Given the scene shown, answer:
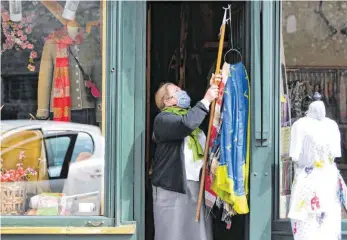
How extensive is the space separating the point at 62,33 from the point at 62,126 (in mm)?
659

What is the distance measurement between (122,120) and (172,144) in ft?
1.23

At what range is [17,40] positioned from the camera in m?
4.32

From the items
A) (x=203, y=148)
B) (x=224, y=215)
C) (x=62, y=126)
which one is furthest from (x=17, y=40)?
(x=224, y=215)

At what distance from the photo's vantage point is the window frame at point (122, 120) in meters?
4.06

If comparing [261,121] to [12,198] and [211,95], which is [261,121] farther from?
[12,198]

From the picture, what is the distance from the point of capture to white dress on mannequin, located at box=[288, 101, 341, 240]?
371 centimetres

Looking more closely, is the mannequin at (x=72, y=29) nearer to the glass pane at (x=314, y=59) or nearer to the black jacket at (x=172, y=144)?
the black jacket at (x=172, y=144)

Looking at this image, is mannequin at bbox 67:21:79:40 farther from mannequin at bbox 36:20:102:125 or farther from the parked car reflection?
the parked car reflection

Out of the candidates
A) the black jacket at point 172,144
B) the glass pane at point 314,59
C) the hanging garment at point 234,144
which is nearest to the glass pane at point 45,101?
the black jacket at point 172,144

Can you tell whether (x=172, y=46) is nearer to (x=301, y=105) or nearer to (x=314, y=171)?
(x=301, y=105)

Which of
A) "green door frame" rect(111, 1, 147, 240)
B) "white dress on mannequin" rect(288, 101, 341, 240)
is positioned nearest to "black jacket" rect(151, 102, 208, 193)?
"green door frame" rect(111, 1, 147, 240)

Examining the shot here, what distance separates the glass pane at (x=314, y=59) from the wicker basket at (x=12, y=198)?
1.93m

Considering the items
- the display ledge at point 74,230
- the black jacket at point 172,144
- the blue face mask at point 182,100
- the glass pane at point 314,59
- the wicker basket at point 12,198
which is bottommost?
the display ledge at point 74,230

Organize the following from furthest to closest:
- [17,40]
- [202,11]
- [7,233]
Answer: [202,11], [17,40], [7,233]
